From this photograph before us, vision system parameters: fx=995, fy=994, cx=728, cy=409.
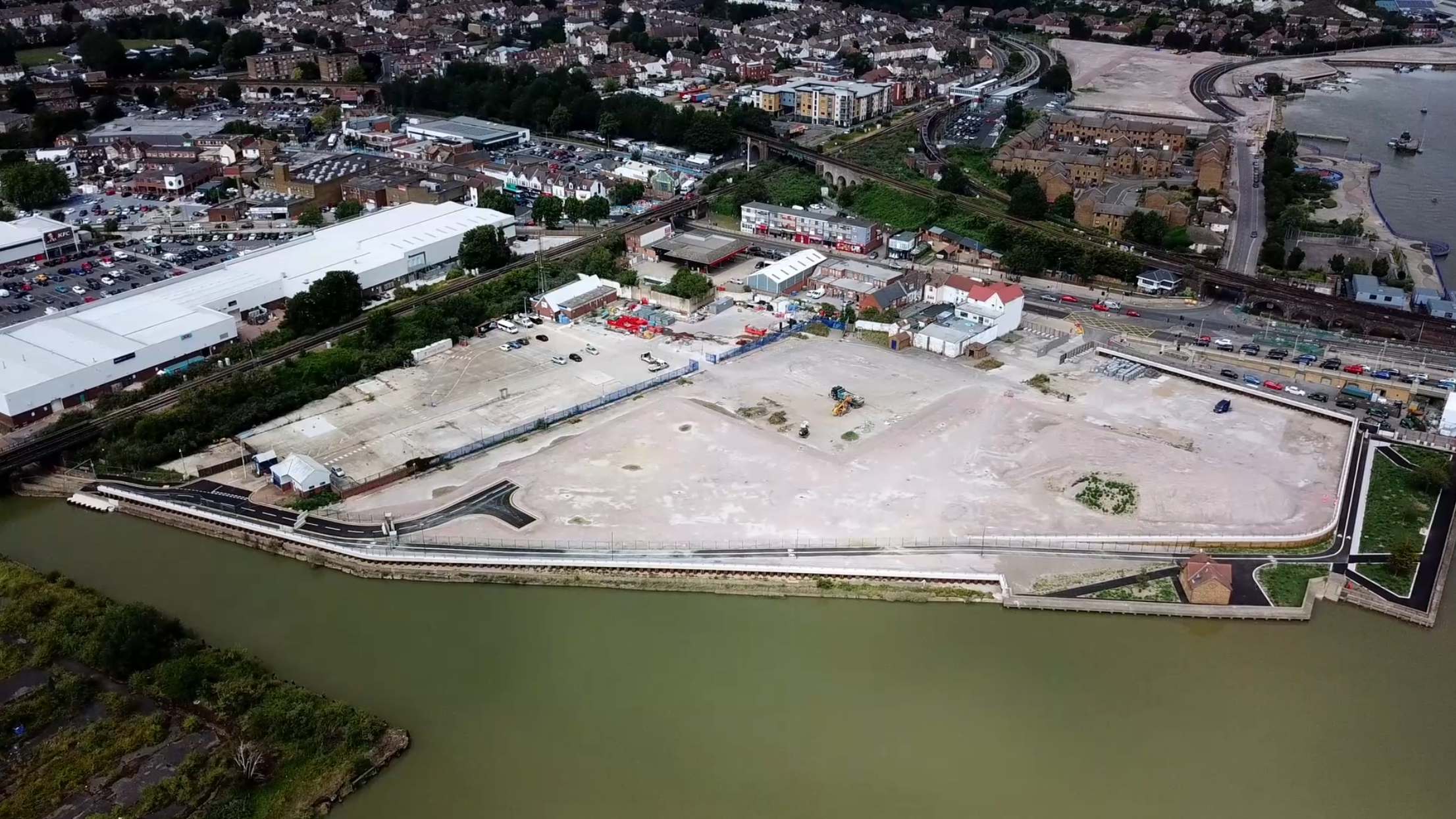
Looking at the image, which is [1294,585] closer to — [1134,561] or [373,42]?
[1134,561]

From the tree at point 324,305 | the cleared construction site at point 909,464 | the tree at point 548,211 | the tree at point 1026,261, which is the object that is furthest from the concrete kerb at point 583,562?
the tree at point 548,211

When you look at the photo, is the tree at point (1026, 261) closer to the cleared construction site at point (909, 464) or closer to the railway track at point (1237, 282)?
the railway track at point (1237, 282)

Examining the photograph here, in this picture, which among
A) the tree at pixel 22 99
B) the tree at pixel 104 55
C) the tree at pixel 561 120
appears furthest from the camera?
the tree at pixel 104 55

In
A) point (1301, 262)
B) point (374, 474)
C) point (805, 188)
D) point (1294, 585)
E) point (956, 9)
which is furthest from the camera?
point (956, 9)

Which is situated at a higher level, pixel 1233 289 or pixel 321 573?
pixel 1233 289

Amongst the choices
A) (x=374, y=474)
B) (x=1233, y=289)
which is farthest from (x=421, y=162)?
(x=1233, y=289)

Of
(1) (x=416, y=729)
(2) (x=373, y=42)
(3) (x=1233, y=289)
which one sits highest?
(2) (x=373, y=42)
